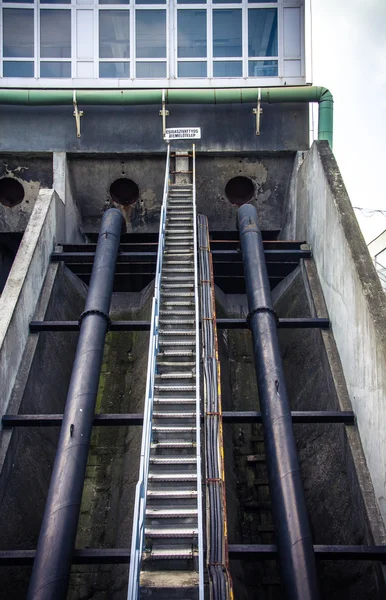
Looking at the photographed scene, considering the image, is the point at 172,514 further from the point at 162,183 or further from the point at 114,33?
the point at 114,33

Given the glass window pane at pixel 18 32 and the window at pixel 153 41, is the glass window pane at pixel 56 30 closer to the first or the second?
the window at pixel 153 41

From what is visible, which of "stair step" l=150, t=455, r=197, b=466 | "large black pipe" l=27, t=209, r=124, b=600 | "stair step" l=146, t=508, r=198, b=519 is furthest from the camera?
"stair step" l=150, t=455, r=197, b=466

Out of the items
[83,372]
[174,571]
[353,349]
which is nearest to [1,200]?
[83,372]

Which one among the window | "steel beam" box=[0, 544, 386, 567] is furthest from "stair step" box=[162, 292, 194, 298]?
the window

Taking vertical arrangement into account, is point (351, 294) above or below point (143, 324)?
below

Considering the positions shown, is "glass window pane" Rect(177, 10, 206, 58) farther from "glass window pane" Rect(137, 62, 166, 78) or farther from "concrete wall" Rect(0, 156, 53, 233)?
"concrete wall" Rect(0, 156, 53, 233)

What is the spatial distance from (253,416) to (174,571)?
9.87 ft

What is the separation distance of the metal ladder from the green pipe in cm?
371

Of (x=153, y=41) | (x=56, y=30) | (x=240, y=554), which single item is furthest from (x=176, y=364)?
(x=56, y=30)

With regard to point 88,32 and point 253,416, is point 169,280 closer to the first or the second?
point 253,416

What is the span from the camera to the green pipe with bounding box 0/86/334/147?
1417 cm

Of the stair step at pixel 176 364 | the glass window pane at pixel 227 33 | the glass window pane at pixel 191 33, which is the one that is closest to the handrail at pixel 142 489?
the stair step at pixel 176 364

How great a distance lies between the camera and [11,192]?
49.2 feet

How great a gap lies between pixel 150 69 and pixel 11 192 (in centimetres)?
492
